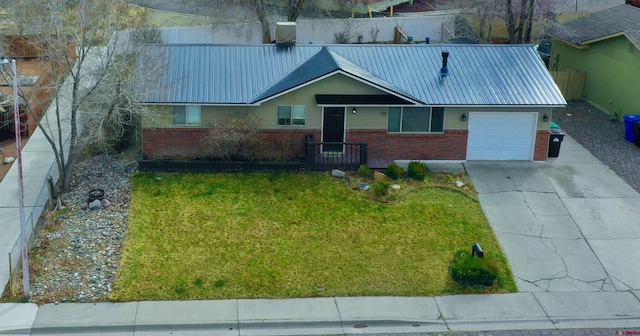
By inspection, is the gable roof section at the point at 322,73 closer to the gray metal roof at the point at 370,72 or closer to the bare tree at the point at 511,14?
the gray metal roof at the point at 370,72

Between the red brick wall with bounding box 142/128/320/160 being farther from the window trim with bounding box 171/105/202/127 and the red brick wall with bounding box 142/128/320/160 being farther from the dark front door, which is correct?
the dark front door

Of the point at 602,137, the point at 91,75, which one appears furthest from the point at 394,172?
the point at 91,75

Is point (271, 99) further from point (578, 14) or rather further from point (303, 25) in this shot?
point (578, 14)

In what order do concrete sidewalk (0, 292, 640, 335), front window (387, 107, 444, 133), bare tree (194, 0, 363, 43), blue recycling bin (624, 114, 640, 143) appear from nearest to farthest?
concrete sidewalk (0, 292, 640, 335) < front window (387, 107, 444, 133) < blue recycling bin (624, 114, 640, 143) < bare tree (194, 0, 363, 43)

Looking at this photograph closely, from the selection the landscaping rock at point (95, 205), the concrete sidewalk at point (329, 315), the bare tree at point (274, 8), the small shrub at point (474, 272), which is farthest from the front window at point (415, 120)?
the bare tree at point (274, 8)

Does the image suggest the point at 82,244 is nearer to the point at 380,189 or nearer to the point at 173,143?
the point at 173,143

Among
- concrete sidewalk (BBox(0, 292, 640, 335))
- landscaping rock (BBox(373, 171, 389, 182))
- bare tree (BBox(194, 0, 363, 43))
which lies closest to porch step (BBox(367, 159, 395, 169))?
landscaping rock (BBox(373, 171, 389, 182))
